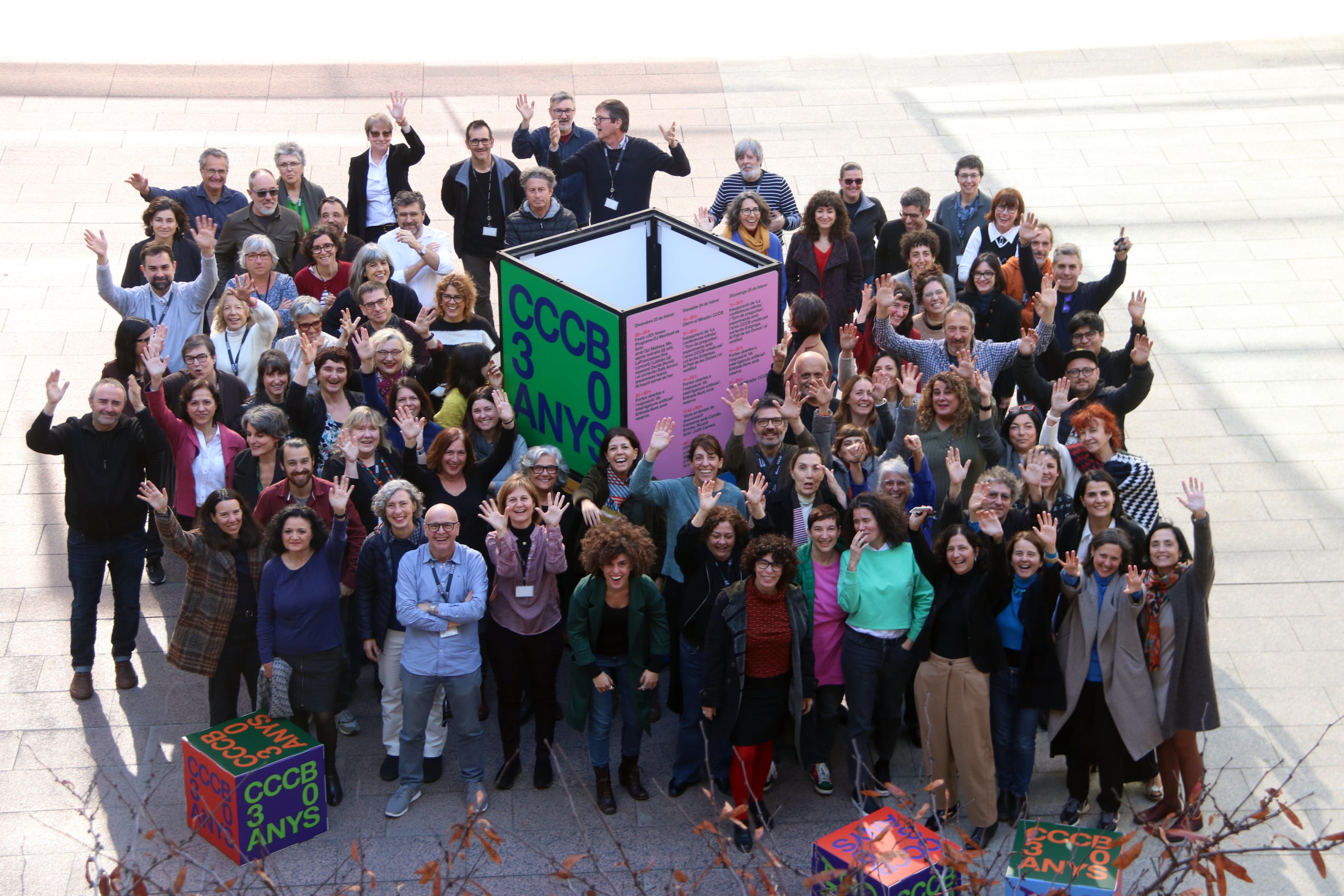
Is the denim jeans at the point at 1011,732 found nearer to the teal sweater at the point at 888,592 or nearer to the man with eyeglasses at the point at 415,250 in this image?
the teal sweater at the point at 888,592

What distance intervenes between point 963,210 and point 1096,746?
18.0 ft

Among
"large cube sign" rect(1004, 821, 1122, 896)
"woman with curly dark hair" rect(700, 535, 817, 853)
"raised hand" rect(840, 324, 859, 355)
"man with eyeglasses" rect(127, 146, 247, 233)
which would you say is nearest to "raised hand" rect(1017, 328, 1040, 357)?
"raised hand" rect(840, 324, 859, 355)

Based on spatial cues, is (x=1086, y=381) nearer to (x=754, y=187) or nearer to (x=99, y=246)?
(x=754, y=187)

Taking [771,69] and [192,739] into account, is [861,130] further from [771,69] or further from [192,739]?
[192,739]

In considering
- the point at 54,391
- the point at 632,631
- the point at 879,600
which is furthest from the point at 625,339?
the point at 54,391

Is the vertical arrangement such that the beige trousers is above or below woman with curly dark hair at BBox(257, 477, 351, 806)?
below

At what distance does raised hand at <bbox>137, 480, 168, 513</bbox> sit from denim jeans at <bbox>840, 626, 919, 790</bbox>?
3.63 meters

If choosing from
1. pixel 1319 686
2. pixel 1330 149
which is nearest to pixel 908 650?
pixel 1319 686

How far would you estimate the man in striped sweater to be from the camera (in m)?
12.4

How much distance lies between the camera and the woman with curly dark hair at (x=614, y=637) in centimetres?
812

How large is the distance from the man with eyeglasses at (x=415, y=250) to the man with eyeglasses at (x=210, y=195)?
52.9 inches

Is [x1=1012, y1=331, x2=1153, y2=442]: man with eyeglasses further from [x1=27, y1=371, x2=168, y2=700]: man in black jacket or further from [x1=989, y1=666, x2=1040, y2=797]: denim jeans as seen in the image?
[x1=27, y1=371, x2=168, y2=700]: man in black jacket

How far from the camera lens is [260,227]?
1156cm

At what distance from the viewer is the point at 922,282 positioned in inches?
422
